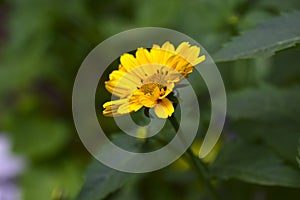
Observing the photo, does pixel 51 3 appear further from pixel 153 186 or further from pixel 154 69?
pixel 154 69

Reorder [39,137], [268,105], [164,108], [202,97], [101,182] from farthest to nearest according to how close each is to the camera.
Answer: [39,137] → [202,97] → [268,105] → [101,182] → [164,108]

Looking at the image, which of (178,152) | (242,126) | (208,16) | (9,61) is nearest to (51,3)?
(9,61)

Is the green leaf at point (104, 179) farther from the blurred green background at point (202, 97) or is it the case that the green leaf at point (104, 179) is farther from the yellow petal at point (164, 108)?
the yellow petal at point (164, 108)

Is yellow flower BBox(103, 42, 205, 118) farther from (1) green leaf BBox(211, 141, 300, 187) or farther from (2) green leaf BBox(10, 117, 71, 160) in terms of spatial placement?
(2) green leaf BBox(10, 117, 71, 160)

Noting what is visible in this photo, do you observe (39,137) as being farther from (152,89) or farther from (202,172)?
(152,89)

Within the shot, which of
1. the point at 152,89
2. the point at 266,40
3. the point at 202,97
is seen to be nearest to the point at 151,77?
the point at 152,89
